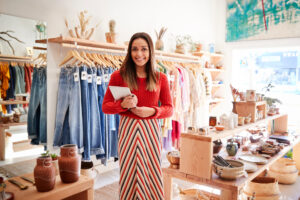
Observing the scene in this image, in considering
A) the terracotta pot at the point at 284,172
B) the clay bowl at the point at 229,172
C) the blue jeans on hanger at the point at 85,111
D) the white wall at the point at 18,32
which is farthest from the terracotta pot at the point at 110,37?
the terracotta pot at the point at 284,172

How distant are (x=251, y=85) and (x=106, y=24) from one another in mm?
2099

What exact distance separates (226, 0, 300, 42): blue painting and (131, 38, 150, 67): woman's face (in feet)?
14.8

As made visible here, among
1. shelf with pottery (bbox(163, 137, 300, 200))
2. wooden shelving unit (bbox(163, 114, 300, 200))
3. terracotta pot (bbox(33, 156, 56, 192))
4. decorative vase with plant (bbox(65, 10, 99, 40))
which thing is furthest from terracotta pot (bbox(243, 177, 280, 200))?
decorative vase with plant (bbox(65, 10, 99, 40))

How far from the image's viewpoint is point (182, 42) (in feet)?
16.3

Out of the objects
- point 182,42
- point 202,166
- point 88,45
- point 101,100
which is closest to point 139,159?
point 202,166

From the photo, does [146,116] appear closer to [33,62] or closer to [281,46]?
[33,62]

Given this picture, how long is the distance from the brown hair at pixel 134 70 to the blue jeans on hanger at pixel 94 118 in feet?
3.62

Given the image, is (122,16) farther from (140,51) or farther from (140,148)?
(140,148)

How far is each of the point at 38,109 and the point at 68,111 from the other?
31cm

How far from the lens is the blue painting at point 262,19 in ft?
16.9

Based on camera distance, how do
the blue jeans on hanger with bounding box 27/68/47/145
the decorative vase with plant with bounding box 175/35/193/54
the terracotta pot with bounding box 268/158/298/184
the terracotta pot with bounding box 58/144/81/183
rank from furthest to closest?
the decorative vase with plant with bounding box 175/35/193/54
the terracotta pot with bounding box 268/158/298/184
the blue jeans on hanger with bounding box 27/68/47/145
the terracotta pot with bounding box 58/144/81/183

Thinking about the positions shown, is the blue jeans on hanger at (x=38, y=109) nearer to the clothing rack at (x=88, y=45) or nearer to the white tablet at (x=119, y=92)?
the clothing rack at (x=88, y=45)

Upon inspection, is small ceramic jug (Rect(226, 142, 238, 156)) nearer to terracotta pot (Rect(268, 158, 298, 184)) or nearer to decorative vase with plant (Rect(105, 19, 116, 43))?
terracotta pot (Rect(268, 158, 298, 184))

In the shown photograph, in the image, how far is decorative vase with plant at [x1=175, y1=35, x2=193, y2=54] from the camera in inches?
175
